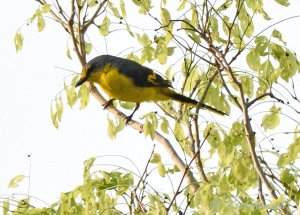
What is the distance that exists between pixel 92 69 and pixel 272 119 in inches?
66.2

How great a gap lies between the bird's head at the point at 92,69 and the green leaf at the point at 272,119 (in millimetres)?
1384

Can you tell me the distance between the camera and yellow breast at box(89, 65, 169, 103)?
6.38 m

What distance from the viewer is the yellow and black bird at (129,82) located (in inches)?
251

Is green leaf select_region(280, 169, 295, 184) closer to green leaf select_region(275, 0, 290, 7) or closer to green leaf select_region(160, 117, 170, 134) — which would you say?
green leaf select_region(160, 117, 170, 134)

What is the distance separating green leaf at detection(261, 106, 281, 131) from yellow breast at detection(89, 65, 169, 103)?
1.34 metres

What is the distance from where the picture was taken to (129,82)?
6.52m

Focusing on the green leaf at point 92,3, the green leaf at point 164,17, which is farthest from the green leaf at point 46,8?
the green leaf at point 164,17

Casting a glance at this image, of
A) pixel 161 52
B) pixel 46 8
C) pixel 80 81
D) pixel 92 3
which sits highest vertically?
pixel 92 3

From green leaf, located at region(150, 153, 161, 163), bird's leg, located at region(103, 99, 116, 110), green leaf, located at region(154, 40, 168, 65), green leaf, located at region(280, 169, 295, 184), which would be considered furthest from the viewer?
bird's leg, located at region(103, 99, 116, 110)

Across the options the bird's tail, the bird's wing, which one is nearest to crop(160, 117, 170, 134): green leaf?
the bird's tail

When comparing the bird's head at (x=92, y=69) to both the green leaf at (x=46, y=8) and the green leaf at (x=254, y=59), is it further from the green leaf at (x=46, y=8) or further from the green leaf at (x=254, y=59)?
the green leaf at (x=254, y=59)

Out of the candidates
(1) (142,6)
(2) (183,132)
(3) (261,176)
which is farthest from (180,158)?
(1) (142,6)

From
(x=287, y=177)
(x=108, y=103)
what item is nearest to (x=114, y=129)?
(x=108, y=103)

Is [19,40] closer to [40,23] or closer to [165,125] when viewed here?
[40,23]
